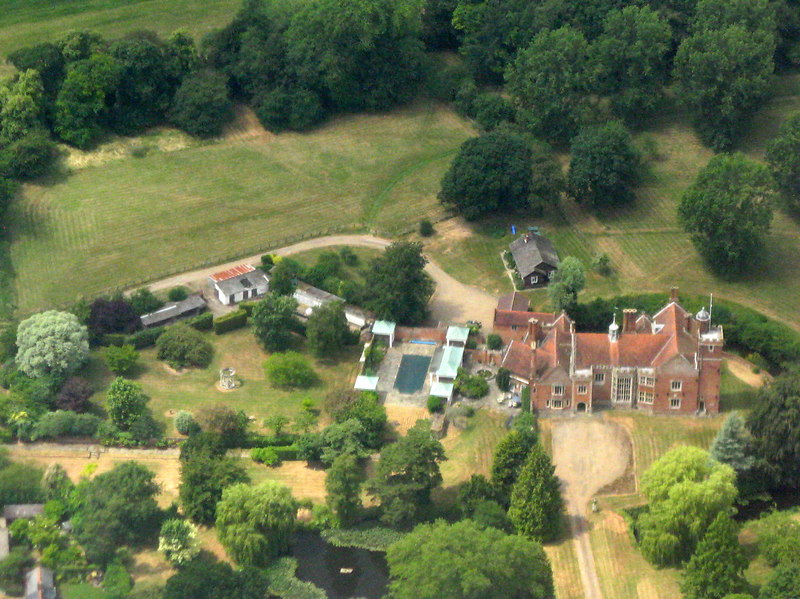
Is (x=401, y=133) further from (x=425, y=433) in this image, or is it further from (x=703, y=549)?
(x=703, y=549)

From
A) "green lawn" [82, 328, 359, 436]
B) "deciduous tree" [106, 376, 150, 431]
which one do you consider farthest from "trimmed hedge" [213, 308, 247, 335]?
"deciduous tree" [106, 376, 150, 431]

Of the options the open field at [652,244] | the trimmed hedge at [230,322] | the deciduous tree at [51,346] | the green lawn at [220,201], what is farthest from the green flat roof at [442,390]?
the deciduous tree at [51,346]

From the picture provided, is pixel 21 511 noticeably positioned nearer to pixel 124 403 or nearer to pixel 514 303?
pixel 124 403

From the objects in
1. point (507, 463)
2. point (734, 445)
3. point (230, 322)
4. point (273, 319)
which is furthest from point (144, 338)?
point (734, 445)

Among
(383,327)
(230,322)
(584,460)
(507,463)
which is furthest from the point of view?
(230,322)

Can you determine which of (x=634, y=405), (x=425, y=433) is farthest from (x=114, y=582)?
(x=634, y=405)

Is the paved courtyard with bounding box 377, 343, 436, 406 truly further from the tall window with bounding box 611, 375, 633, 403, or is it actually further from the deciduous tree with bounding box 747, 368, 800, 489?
the deciduous tree with bounding box 747, 368, 800, 489

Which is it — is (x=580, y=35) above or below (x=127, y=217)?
above
